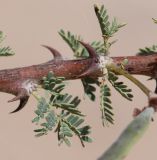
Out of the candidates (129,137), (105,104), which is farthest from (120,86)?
(129,137)

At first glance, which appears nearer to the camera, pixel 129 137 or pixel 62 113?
pixel 129 137

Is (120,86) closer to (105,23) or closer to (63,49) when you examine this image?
(105,23)

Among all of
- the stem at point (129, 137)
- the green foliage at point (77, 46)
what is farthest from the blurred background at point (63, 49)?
the stem at point (129, 137)

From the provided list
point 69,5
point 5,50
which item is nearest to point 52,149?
point 69,5

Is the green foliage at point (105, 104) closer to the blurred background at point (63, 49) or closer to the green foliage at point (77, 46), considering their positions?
the green foliage at point (77, 46)

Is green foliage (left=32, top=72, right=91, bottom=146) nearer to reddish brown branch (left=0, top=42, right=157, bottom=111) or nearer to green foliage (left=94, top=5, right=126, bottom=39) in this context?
reddish brown branch (left=0, top=42, right=157, bottom=111)

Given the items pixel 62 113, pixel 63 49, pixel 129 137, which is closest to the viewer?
pixel 129 137

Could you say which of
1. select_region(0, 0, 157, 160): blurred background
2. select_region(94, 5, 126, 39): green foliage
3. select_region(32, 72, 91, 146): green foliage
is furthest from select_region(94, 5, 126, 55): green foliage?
select_region(0, 0, 157, 160): blurred background
